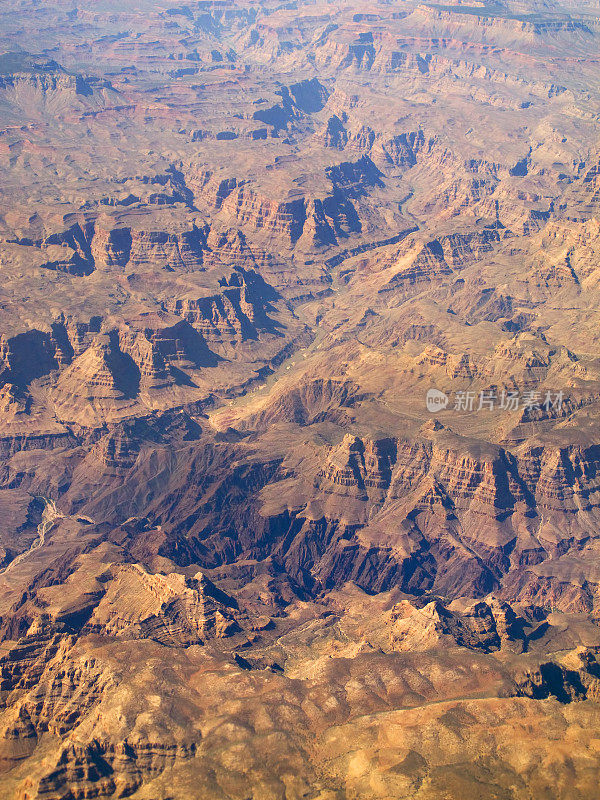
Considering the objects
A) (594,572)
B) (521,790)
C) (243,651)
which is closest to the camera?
(521,790)

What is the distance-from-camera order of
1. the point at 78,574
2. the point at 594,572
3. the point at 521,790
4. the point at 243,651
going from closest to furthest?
1. the point at 521,790
2. the point at 243,651
3. the point at 78,574
4. the point at 594,572

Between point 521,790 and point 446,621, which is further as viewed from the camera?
point 446,621

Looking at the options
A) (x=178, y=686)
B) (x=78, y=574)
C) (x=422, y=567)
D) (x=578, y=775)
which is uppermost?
(x=578, y=775)

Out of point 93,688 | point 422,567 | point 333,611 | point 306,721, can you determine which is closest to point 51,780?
point 93,688

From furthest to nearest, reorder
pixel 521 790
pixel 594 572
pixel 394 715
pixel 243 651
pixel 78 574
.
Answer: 1. pixel 594 572
2. pixel 78 574
3. pixel 243 651
4. pixel 394 715
5. pixel 521 790

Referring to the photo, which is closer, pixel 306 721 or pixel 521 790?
pixel 521 790

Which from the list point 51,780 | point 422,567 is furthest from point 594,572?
point 51,780

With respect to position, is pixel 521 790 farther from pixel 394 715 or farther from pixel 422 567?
pixel 422 567

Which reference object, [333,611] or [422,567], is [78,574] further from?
[422,567]

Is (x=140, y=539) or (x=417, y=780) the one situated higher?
(x=417, y=780)
